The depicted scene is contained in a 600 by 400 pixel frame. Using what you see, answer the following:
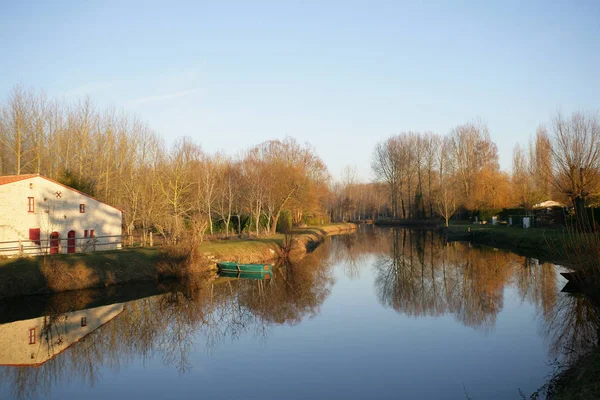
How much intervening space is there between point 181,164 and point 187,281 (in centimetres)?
1644

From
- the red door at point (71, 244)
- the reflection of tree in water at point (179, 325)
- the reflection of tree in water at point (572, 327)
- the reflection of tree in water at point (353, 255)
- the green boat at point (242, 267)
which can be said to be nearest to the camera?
the reflection of tree in water at point (179, 325)

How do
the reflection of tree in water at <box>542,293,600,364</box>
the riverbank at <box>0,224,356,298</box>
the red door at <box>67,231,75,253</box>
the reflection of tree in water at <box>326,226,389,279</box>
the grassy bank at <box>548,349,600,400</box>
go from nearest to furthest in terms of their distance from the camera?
the grassy bank at <box>548,349,600,400</box>, the reflection of tree in water at <box>542,293,600,364</box>, the riverbank at <box>0,224,356,298</box>, the red door at <box>67,231,75,253</box>, the reflection of tree in water at <box>326,226,389,279</box>

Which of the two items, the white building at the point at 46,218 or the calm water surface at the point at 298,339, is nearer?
the calm water surface at the point at 298,339

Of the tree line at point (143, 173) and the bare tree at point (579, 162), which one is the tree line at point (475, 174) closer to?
the bare tree at point (579, 162)

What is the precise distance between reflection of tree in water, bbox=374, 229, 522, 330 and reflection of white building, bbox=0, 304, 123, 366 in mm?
10352

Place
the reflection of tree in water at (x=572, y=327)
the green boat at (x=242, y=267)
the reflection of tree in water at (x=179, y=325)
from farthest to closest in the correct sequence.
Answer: the green boat at (x=242, y=267) < the reflection of tree in water at (x=572, y=327) < the reflection of tree in water at (x=179, y=325)

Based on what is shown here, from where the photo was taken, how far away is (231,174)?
142 feet

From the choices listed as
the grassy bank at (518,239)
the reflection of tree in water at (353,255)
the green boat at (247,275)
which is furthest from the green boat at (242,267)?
the grassy bank at (518,239)

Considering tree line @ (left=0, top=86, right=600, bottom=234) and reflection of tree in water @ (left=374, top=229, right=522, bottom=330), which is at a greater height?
tree line @ (left=0, top=86, right=600, bottom=234)

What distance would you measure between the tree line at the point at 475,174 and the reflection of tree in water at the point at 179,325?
18.1 metres

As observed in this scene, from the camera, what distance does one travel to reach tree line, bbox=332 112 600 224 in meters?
28.6

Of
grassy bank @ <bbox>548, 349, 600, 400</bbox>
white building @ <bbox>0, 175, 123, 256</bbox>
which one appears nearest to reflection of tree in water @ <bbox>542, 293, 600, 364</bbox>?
grassy bank @ <bbox>548, 349, 600, 400</bbox>

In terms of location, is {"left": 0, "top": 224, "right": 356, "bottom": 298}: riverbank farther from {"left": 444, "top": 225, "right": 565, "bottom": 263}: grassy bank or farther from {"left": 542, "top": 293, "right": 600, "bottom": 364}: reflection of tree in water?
{"left": 444, "top": 225, "right": 565, "bottom": 263}: grassy bank

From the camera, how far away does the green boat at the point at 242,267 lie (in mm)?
24094
